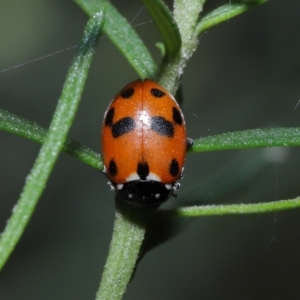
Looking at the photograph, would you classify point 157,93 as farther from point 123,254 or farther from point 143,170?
point 123,254

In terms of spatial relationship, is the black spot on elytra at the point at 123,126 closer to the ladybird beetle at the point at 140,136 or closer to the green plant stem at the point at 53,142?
the ladybird beetle at the point at 140,136

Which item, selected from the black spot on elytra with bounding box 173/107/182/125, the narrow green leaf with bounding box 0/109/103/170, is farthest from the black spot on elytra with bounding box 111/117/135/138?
the narrow green leaf with bounding box 0/109/103/170

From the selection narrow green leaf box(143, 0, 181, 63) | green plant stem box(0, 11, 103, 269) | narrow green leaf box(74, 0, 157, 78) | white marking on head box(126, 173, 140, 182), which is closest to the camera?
green plant stem box(0, 11, 103, 269)

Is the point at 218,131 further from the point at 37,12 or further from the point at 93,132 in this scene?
the point at 37,12

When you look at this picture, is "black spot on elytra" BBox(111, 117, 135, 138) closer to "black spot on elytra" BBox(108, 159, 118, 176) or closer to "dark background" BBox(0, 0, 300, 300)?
"black spot on elytra" BBox(108, 159, 118, 176)

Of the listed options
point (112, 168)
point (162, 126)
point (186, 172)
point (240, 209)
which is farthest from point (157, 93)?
point (186, 172)

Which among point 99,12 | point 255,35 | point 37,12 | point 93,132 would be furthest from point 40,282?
point 99,12

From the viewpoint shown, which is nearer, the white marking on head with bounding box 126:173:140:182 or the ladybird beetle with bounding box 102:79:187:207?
the ladybird beetle with bounding box 102:79:187:207
